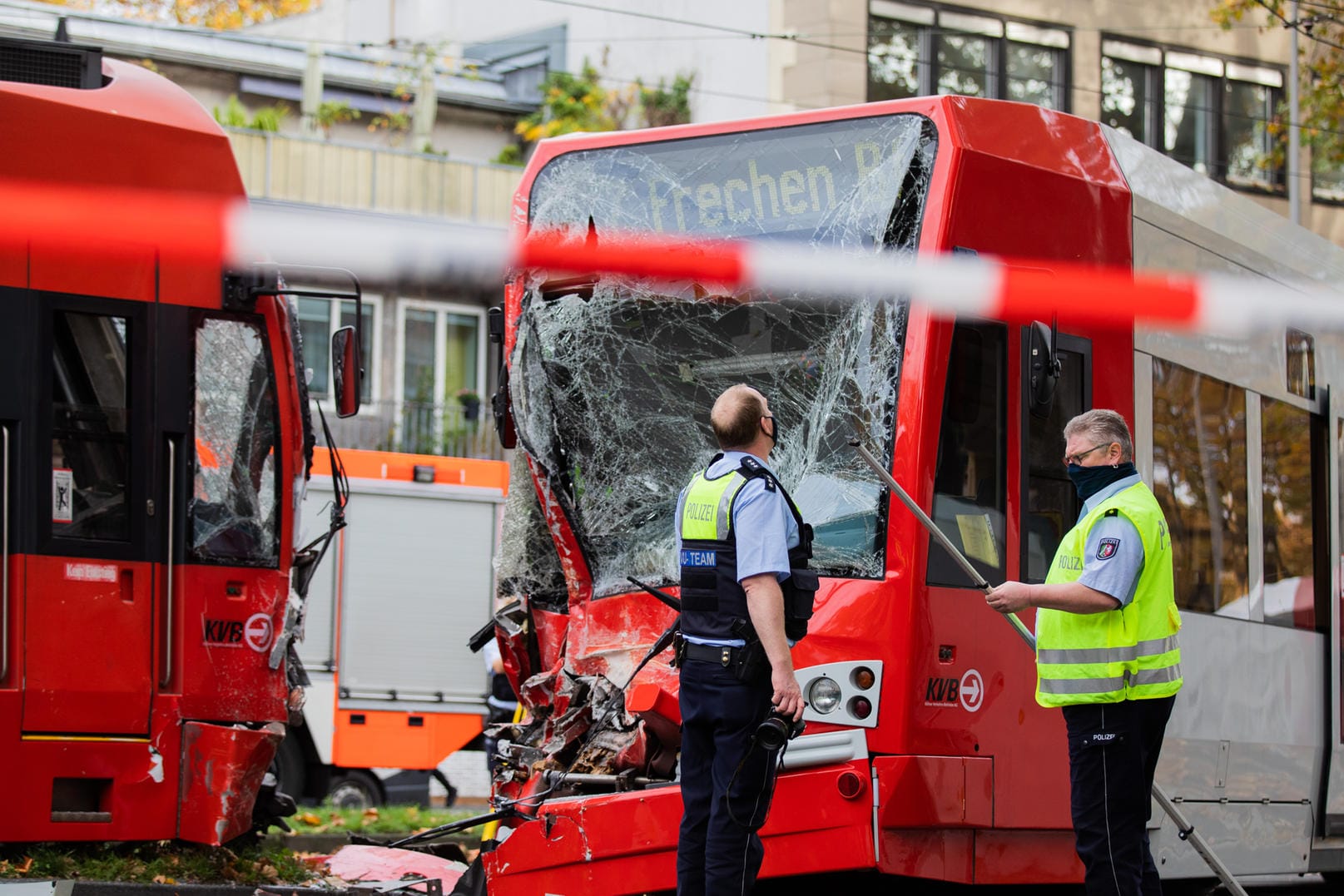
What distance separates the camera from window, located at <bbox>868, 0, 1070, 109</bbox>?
79.9 feet

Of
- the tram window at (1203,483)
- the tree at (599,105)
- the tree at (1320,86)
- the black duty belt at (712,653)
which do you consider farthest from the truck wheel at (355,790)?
the tree at (599,105)

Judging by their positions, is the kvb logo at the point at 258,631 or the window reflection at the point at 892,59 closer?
the kvb logo at the point at 258,631

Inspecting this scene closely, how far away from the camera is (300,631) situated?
947cm

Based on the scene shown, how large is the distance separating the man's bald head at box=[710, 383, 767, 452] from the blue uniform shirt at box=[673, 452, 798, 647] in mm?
213

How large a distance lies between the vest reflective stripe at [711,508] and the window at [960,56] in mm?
18521

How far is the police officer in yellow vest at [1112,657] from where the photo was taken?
6.24 meters

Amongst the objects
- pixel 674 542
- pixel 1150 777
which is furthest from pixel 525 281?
pixel 1150 777

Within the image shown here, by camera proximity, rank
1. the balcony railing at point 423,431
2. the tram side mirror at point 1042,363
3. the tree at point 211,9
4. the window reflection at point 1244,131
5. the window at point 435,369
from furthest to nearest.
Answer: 1. the tree at point 211,9
2. the window reflection at point 1244,131
3. the window at point 435,369
4. the balcony railing at point 423,431
5. the tram side mirror at point 1042,363

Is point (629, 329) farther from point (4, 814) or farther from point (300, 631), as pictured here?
point (4, 814)

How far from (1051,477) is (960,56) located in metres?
18.8

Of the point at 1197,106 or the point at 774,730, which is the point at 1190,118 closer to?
the point at 1197,106

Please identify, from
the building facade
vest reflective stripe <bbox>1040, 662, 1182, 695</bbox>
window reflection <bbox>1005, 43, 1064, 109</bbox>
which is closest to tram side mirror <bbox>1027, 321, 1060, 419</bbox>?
vest reflective stripe <bbox>1040, 662, 1182, 695</bbox>

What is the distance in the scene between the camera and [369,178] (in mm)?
25312

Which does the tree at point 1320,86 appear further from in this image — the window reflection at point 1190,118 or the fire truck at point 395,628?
the fire truck at point 395,628
